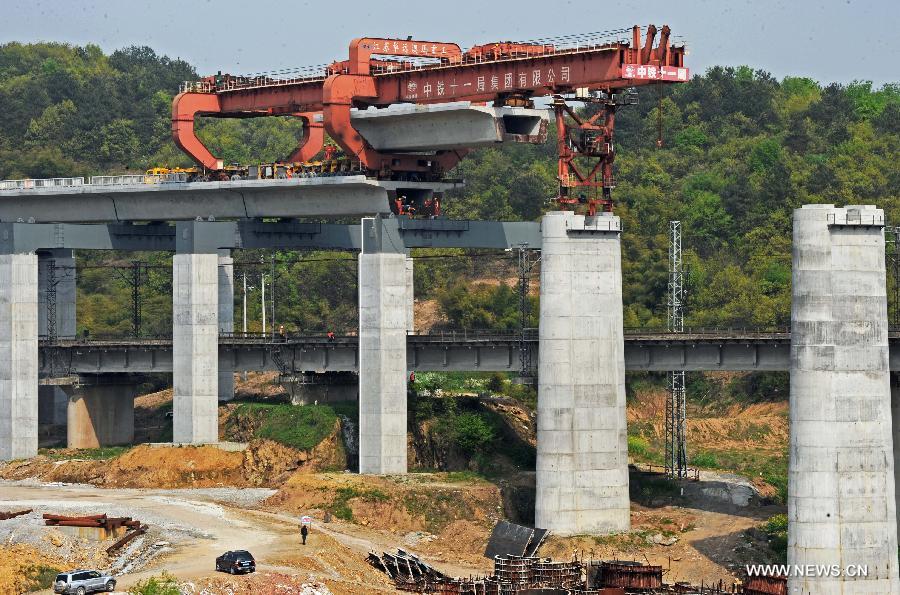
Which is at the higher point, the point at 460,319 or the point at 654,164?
the point at 654,164

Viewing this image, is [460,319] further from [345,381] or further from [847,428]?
[847,428]

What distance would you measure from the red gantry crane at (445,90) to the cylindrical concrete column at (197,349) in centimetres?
720

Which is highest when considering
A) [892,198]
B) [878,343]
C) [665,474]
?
[892,198]

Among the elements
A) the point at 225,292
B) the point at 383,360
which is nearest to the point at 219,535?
the point at 383,360

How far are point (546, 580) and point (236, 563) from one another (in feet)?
50.4

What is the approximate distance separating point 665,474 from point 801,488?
32301 mm

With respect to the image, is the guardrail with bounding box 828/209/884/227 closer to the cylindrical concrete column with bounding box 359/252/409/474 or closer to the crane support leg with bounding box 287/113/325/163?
the cylindrical concrete column with bounding box 359/252/409/474

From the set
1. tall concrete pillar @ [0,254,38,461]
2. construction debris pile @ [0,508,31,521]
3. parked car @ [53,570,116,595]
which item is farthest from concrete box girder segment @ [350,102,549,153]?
parked car @ [53,570,116,595]

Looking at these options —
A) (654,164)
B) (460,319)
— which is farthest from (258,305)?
(654,164)

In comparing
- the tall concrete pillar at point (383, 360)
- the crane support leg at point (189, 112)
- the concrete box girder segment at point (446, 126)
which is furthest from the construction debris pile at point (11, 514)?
the crane support leg at point (189, 112)

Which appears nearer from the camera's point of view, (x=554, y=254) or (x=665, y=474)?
(x=554, y=254)

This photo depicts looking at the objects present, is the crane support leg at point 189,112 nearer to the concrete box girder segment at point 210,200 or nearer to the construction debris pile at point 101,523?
the concrete box girder segment at point 210,200

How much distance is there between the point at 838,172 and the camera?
580 feet

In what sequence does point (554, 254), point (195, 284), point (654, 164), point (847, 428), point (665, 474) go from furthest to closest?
point (654, 164) < point (195, 284) < point (665, 474) < point (554, 254) < point (847, 428)
